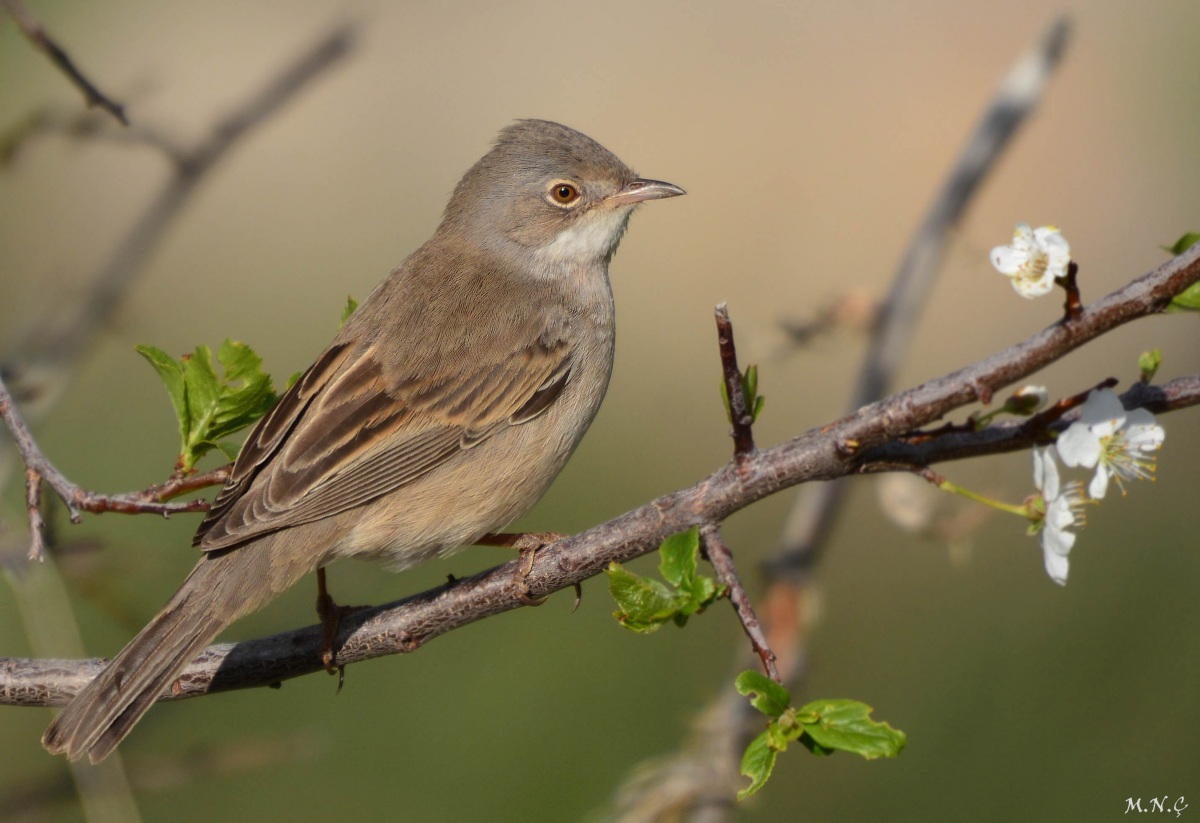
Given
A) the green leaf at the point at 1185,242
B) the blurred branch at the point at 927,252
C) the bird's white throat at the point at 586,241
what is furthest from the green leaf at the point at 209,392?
the green leaf at the point at 1185,242

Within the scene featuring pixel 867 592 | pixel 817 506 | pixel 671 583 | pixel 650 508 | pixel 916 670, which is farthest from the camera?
pixel 867 592

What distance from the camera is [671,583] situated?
2562mm

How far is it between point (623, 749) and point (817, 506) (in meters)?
2.43

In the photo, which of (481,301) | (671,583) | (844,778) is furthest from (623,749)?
(671,583)

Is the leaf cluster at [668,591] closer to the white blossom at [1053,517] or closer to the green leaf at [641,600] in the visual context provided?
the green leaf at [641,600]

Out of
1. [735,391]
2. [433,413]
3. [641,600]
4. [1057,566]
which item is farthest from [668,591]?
Result: [433,413]

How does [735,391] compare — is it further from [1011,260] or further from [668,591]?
[1011,260]

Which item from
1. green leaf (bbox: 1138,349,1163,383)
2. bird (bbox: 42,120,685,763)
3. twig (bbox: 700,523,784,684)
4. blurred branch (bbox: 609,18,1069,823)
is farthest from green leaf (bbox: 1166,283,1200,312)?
bird (bbox: 42,120,685,763)

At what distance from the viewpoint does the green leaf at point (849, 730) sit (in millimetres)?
2422

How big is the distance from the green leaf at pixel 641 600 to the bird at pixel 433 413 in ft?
4.56

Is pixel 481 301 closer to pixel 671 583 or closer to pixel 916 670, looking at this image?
pixel 671 583

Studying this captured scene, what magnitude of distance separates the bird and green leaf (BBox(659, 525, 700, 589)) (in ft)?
4.77

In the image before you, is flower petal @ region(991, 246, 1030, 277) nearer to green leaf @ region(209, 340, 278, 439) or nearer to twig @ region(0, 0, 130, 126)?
green leaf @ region(209, 340, 278, 439)

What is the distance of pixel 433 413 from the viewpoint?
13.7 feet
